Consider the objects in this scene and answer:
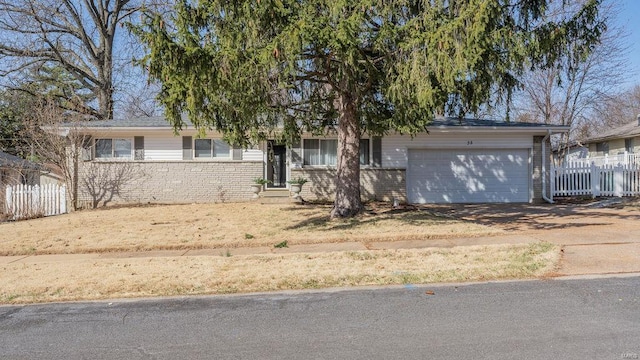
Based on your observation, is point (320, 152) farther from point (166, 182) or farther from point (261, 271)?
point (261, 271)

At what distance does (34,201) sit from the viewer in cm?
1525

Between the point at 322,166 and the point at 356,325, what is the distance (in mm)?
13033

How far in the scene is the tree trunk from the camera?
1176 cm

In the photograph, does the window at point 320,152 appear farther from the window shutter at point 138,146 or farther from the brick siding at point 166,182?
the window shutter at point 138,146

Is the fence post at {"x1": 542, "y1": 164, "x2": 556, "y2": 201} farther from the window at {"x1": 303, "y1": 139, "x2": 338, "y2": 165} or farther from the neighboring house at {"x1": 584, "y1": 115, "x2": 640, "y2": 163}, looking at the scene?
the window at {"x1": 303, "y1": 139, "x2": 338, "y2": 165}

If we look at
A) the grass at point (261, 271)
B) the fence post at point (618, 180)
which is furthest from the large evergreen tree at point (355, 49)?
the fence post at point (618, 180)

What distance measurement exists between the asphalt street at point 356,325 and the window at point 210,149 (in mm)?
12114

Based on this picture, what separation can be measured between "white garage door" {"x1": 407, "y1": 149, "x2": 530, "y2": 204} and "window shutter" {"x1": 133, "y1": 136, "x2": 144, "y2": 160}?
418 inches

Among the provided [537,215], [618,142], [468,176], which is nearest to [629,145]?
[618,142]

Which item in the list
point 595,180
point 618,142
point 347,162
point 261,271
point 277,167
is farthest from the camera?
point 618,142

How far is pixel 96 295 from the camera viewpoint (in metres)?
5.97

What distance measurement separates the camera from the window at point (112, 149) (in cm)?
1742

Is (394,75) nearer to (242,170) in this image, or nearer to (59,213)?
(242,170)

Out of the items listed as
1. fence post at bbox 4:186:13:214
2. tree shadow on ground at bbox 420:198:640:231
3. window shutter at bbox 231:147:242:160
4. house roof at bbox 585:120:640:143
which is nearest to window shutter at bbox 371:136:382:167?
tree shadow on ground at bbox 420:198:640:231
